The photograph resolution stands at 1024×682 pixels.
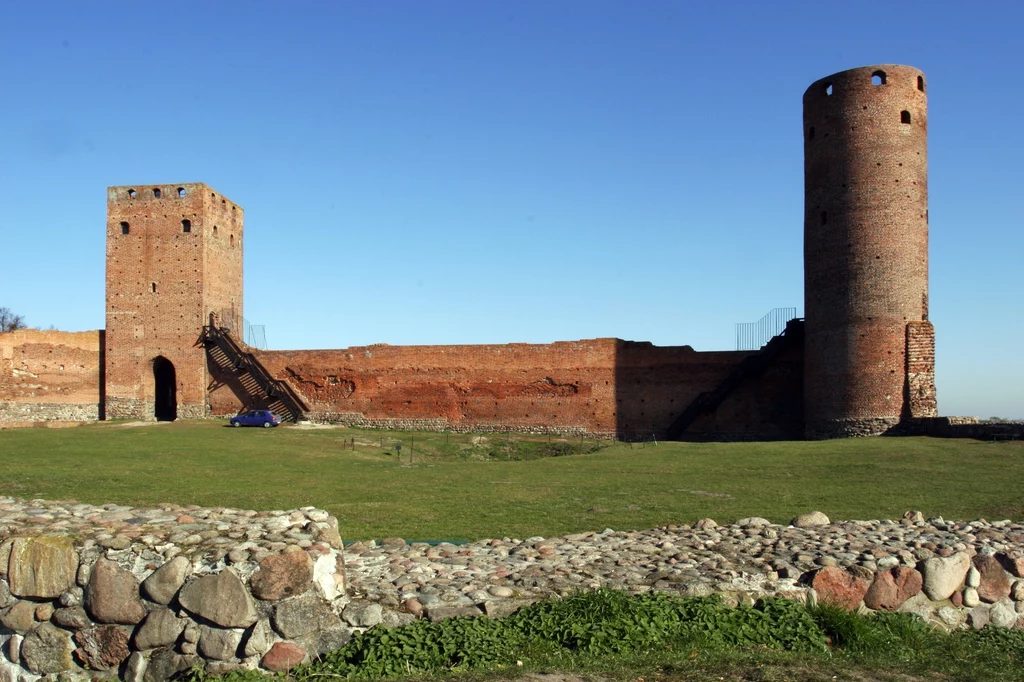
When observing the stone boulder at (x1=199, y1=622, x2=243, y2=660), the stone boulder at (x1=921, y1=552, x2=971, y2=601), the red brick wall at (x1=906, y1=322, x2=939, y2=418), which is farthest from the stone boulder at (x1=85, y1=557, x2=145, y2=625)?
the red brick wall at (x1=906, y1=322, x2=939, y2=418)

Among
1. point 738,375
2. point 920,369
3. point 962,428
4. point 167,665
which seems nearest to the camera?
point 167,665

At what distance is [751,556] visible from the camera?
264 inches

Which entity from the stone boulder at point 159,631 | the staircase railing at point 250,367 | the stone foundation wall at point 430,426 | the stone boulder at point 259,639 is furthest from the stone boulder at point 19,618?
the staircase railing at point 250,367

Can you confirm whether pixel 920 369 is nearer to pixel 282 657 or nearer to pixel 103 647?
A: pixel 282 657

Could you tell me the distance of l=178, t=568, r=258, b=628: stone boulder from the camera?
17.2 feet

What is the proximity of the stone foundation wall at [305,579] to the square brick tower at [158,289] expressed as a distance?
27.0 m

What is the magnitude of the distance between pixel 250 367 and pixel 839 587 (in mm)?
29069

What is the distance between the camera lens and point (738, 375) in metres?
27.7

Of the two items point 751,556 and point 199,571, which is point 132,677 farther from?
point 751,556

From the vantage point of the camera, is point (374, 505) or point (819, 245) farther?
point (819, 245)

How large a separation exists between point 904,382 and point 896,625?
1913 cm

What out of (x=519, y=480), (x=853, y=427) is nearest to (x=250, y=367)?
(x=519, y=480)

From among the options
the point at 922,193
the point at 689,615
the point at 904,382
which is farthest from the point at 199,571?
the point at 922,193

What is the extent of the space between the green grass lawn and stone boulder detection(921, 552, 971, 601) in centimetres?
380
